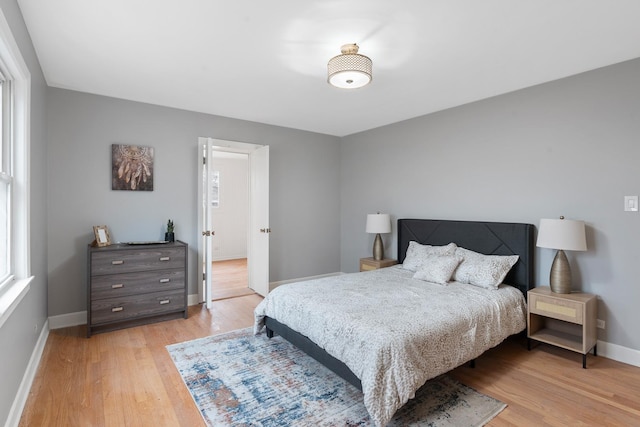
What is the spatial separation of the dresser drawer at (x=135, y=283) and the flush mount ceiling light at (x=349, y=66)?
268 cm

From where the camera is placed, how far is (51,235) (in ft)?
11.1

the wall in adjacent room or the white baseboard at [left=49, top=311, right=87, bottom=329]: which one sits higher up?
the wall in adjacent room

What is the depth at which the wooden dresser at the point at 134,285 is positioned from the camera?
128 inches

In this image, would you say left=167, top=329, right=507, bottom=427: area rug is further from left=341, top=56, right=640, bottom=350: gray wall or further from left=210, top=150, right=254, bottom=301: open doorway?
left=210, top=150, right=254, bottom=301: open doorway

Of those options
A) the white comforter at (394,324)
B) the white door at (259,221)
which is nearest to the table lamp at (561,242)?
the white comforter at (394,324)

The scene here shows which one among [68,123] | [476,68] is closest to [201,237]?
[68,123]

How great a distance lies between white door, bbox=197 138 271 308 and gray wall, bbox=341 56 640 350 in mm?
1968

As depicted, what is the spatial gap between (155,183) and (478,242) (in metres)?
3.80

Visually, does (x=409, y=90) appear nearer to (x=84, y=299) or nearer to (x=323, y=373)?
(x=323, y=373)

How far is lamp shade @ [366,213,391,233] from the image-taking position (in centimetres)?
458

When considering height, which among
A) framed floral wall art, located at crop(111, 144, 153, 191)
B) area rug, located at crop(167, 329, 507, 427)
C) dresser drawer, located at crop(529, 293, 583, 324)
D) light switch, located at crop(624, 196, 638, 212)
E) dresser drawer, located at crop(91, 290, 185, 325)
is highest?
framed floral wall art, located at crop(111, 144, 153, 191)

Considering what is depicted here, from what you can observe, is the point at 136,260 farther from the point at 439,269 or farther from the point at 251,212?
the point at 439,269

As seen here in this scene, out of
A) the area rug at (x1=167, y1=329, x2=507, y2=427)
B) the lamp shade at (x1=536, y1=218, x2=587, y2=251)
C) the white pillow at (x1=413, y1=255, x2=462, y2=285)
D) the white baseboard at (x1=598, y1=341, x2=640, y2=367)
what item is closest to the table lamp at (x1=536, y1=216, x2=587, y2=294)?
the lamp shade at (x1=536, y1=218, x2=587, y2=251)

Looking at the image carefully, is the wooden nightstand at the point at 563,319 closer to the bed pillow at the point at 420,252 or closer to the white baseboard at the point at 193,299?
the bed pillow at the point at 420,252
